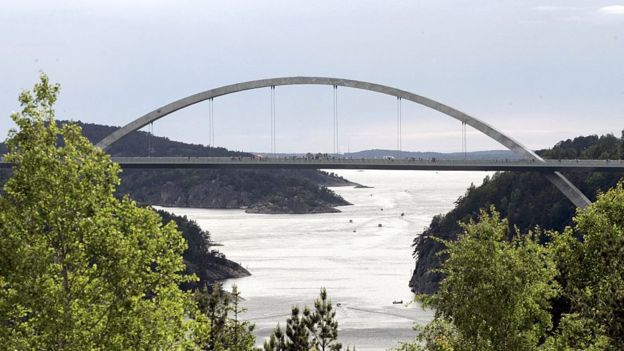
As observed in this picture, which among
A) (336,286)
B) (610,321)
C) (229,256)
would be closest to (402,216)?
(229,256)

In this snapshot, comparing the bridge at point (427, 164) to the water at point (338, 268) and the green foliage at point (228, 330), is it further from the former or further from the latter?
the green foliage at point (228, 330)

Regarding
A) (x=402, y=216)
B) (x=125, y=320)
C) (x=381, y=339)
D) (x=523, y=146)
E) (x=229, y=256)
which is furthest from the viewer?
(x=402, y=216)

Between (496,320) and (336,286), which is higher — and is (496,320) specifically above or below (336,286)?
above

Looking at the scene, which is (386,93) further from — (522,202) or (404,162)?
(522,202)

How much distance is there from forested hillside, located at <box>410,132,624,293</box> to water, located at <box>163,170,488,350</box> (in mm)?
3374

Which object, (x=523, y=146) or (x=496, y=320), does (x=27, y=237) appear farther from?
(x=523, y=146)

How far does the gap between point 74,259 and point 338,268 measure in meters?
92.6

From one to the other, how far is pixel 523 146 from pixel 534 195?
66.8 ft

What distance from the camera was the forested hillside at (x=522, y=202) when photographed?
Result: 96000 millimetres

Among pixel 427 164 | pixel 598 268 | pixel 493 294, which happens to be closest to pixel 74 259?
pixel 493 294

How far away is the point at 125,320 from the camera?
13773 millimetres

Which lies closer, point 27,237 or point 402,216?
point 27,237

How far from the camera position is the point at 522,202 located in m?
106

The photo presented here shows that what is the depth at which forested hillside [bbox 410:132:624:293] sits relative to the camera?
96.0 metres
